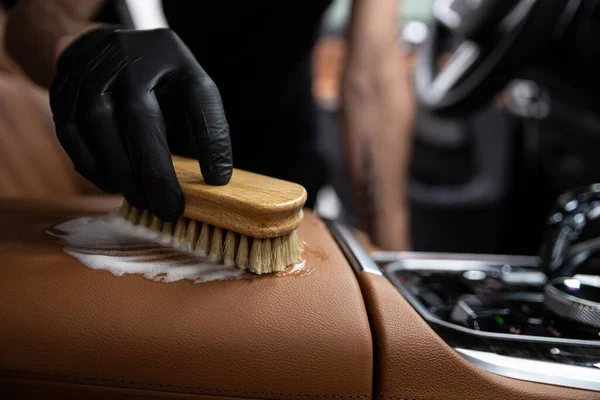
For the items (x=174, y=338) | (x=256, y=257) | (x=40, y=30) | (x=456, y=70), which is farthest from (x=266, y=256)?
(x=456, y=70)

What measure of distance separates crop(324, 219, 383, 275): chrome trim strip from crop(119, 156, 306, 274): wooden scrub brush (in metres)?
0.07

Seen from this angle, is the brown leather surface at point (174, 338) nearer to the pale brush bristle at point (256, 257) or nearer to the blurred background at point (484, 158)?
the pale brush bristle at point (256, 257)

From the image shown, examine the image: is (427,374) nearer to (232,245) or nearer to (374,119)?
(232,245)

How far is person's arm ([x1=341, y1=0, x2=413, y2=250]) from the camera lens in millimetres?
1075

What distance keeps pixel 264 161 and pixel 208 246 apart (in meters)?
0.70

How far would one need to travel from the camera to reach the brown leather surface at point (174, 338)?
1.28 feet

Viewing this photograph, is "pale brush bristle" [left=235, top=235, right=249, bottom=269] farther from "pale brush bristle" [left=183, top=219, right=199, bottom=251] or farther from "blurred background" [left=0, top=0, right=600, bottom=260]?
"blurred background" [left=0, top=0, right=600, bottom=260]

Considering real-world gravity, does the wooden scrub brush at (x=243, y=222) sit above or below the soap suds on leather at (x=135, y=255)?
above

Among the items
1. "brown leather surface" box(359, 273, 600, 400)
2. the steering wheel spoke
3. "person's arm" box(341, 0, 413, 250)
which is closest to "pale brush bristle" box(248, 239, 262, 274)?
"brown leather surface" box(359, 273, 600, 400)

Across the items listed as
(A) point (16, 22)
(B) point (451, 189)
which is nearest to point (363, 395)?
(A) point (16, 22)

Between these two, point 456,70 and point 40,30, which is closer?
point 40,30

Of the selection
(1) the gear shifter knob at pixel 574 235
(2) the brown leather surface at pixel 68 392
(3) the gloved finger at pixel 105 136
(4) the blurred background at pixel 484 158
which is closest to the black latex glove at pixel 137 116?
(3) the gloved finger at pixel 105 136

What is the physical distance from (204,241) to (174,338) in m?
0.12

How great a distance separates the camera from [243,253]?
0.47 meters
